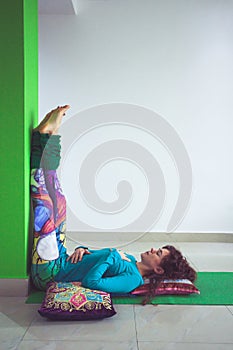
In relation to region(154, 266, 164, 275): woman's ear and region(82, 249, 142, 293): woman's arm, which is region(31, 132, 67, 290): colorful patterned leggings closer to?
region(82, 249, 142, 293): woman's arm

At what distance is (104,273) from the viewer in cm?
304

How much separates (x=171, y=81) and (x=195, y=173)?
1048 mm

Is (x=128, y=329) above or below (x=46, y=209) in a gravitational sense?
below

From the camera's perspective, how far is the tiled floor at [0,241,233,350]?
2.25m

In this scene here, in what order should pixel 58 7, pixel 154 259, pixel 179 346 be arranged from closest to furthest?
pixel 179 346 < pixel 154 259 < pixel 58 7

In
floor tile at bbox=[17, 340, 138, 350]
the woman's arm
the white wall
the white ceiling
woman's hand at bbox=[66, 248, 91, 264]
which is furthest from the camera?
the white wall

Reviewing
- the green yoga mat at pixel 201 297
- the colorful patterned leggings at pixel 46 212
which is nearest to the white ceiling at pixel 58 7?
the colorful patterned leggings at pixel 46 212

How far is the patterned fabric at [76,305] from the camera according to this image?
2523 mm

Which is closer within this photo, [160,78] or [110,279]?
[110,279]

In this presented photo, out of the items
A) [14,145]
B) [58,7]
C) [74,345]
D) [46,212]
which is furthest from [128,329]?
[58,7]

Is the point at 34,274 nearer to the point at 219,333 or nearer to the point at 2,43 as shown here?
the point at 219,333

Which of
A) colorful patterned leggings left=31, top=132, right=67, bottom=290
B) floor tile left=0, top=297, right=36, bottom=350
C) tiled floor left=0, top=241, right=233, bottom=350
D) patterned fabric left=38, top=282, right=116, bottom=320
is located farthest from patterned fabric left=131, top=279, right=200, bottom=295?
floor tile left=0, top=297, right=36, bottom=350

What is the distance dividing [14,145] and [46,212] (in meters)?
0.50

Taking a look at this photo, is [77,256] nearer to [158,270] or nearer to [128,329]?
[158,270]
